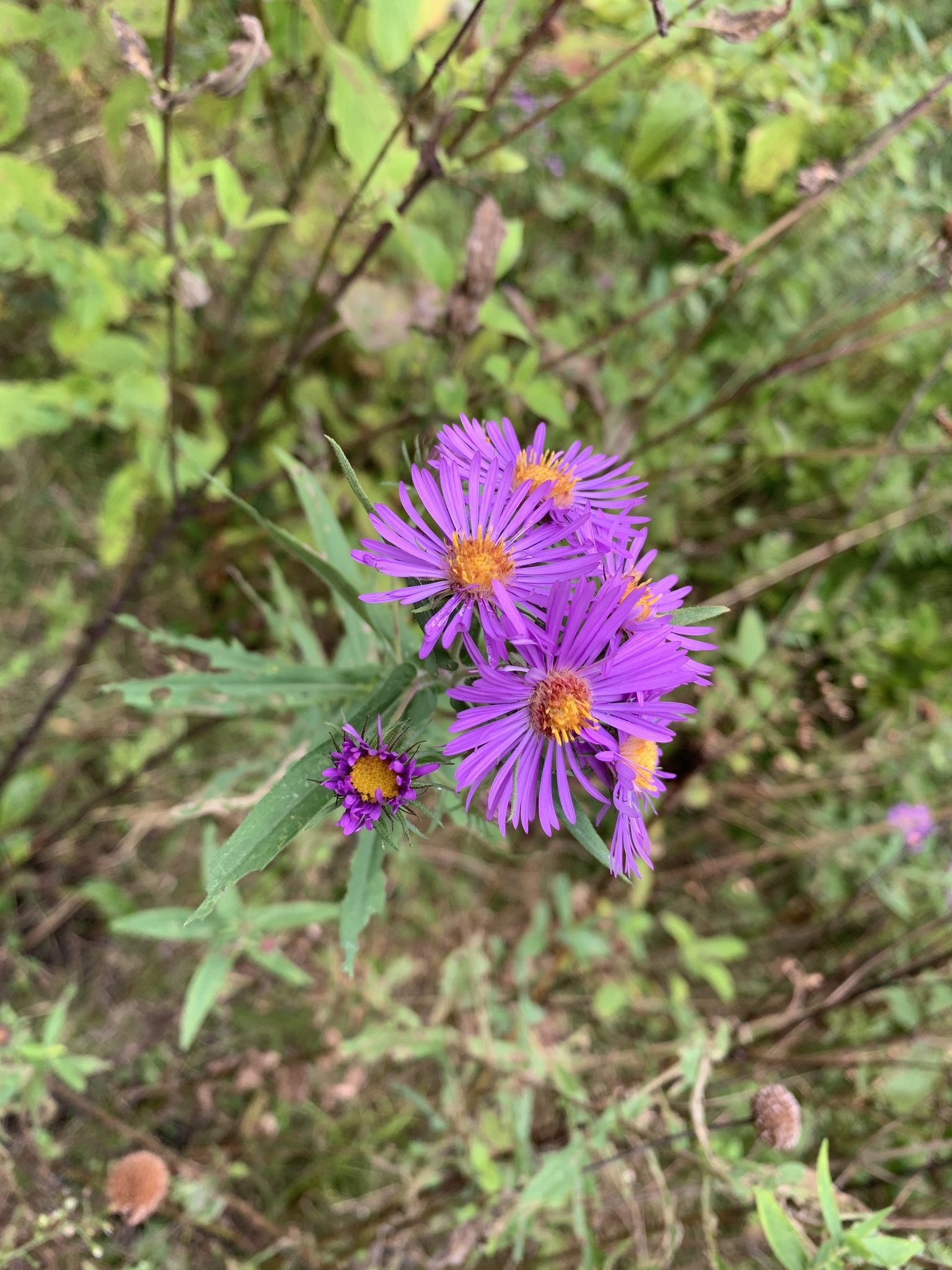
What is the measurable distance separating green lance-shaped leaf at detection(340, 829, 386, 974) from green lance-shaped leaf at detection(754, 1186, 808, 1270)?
789 millimetres

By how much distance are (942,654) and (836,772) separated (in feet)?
1.88

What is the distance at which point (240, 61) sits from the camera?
1.36 meters

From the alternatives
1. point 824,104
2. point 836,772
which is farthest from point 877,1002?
point 824,104

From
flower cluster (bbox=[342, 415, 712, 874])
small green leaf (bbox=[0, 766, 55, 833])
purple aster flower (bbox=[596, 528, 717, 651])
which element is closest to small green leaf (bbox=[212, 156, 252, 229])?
flower cluster (bbox=[342, 415, 712, 874])

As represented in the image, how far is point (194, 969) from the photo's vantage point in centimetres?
248

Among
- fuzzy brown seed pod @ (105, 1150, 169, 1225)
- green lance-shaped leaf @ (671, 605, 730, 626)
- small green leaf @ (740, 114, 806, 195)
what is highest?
small green leaf @ (740, 114, 806, 195)

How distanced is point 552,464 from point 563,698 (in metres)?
0.37

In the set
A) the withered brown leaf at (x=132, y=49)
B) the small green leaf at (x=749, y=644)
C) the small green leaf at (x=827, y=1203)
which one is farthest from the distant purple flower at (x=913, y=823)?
the withered brown leaf at (x=132, y=49)

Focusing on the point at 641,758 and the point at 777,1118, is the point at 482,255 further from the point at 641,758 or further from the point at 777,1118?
the point at 777,1118

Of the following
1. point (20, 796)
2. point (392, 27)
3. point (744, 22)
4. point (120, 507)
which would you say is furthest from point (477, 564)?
point (20, 796)

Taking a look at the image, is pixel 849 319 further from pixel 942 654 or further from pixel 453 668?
pixel 453 668

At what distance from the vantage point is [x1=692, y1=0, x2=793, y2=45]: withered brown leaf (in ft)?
4.56

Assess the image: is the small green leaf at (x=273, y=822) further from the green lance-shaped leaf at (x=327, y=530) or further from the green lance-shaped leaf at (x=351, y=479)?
the green lance-shaped leaf at (x=327, y=530)

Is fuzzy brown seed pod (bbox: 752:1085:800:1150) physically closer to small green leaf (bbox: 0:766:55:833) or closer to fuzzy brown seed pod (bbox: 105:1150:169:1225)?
fuzzy brown seed pod (bbox: 105:1150:169:1225)
